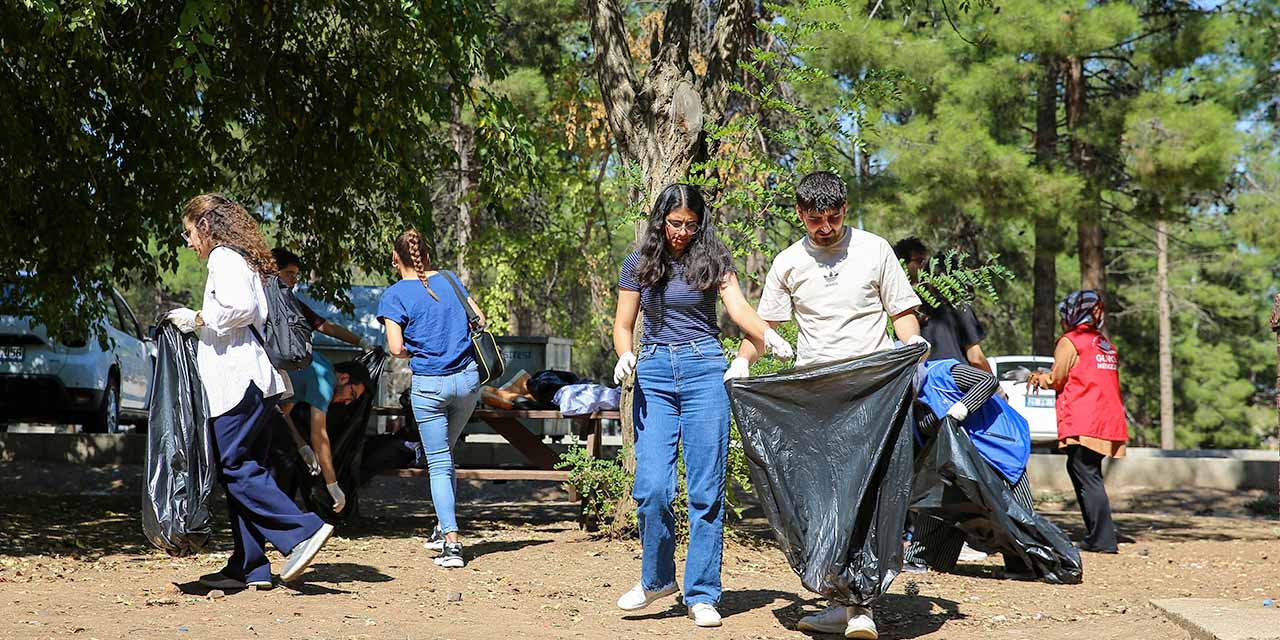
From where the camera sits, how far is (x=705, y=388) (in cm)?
552

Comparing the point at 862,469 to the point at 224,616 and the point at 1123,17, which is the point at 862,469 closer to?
the point at 224,616

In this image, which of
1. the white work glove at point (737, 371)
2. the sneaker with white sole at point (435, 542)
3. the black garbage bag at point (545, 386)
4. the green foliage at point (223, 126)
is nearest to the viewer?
the white work glove at point (737, 371)

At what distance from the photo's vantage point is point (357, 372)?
29.4 feet

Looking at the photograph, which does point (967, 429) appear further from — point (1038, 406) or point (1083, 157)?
point (1038, 406)

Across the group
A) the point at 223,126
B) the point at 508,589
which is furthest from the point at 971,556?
the point at 223,126

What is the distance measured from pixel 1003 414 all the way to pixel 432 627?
3064 millimetres

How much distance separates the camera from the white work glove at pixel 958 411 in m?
6.48

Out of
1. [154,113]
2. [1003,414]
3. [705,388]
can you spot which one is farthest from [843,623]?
[154,113]

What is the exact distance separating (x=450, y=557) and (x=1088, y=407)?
13.1 ft

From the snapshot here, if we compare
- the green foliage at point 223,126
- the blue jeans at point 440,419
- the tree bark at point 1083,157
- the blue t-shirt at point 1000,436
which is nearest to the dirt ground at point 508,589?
the blue jeans at point 440,419

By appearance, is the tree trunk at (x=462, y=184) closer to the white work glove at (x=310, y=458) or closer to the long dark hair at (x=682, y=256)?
the white work glove at (x=310, y=458)

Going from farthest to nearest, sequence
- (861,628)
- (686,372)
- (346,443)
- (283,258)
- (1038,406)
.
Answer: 1. (1038,406)
2. (346,443)
3. (283,258)
4. (686,372)
5. (861,628)

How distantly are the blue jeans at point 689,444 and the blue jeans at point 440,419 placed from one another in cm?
209

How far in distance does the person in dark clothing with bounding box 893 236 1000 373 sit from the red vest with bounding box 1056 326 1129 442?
1160mm
